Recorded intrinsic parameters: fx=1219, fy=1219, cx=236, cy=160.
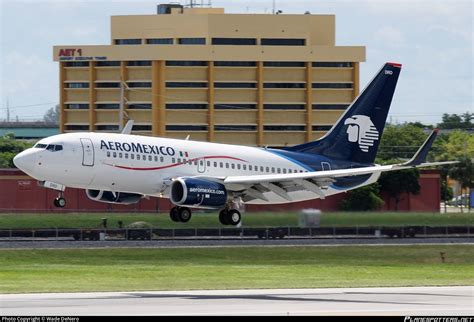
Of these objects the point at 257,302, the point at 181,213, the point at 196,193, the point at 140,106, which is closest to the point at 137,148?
the point at 196,193

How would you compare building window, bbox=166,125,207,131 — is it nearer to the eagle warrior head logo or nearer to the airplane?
the airplane

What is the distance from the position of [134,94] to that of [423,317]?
103984mm

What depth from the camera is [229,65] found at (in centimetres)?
14300

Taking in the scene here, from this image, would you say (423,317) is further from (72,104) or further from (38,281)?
(72,104)

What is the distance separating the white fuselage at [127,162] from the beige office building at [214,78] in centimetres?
7477

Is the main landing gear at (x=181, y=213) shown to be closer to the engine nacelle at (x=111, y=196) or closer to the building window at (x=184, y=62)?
the engine nacelle at (x=111, y=196)

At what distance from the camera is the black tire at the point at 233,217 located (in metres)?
61.4

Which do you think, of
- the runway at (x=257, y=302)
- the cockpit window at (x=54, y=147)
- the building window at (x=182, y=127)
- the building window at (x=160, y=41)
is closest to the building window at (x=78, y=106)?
the building window at (x=182, y=127)

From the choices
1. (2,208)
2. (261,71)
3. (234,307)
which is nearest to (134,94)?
(261,71)

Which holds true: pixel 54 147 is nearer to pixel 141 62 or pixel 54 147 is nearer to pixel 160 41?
pixel 141 62

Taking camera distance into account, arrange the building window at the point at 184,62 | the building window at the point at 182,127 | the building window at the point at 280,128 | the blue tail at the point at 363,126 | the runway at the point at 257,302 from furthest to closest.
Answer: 1. the building window at the point at 280,128
2. the building window at the point at 184,62
3. the building window at the point at 182,127
4. the blue tail at the point at 363,126
5. the runway at the point at 257,302

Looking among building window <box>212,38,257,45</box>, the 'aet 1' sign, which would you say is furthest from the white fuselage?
building window <box>212,38,257,45</box>

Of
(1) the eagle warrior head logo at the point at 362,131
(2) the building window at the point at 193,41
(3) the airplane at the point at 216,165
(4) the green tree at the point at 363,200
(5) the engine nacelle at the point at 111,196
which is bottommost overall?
(4) the green tree at the point at 363,200

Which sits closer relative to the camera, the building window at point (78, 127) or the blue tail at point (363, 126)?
the blue tail at point (363, 126)
